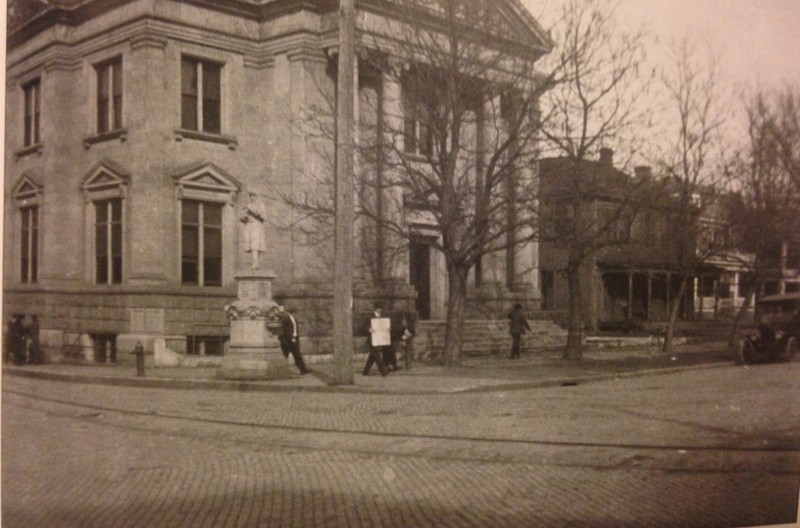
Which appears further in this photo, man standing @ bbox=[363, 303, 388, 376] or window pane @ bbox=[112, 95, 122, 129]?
man standing @ bbox=[363, 303, 388, 376]

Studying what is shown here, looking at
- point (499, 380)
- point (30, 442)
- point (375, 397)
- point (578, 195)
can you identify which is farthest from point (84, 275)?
point (578, 195)

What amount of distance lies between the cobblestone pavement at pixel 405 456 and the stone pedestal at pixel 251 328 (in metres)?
0.22

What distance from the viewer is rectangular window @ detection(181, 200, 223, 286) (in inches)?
240

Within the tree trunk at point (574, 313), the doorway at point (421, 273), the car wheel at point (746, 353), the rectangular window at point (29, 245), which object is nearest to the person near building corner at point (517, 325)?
the tree trunk at point (574, 313)

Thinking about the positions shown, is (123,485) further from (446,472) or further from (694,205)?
(694,205)

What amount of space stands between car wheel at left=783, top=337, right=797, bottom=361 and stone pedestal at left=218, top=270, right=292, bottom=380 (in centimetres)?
550

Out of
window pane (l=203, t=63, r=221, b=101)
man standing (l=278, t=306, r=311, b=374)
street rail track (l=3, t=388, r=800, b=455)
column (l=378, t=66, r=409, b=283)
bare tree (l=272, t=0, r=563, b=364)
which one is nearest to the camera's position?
window pane (l=203, t=63, r=221, b=101)

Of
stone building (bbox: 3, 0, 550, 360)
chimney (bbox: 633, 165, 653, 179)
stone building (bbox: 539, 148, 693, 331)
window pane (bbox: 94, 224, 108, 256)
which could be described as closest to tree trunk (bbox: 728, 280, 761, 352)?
stone building (bbox: 539, 148, 693, 331)

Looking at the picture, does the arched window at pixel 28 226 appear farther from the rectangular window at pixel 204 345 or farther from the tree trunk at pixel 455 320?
the tree trunk at pixel 455 320

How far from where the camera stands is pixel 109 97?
5.69 m

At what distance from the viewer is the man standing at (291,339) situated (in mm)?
7168

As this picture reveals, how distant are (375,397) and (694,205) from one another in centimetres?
394

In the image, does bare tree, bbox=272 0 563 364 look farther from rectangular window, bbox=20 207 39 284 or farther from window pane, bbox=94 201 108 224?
rectangular window, bbox=20 207 39 284

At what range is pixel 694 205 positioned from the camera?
8.66 meters
